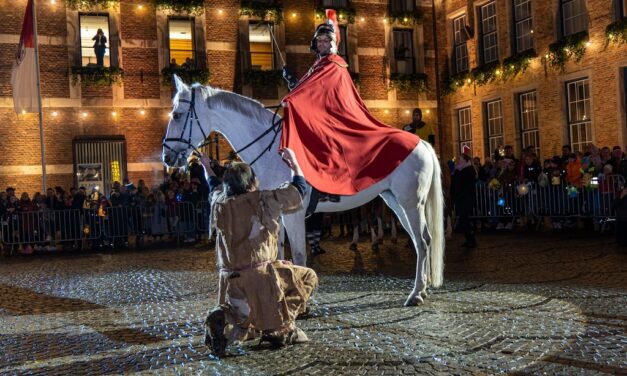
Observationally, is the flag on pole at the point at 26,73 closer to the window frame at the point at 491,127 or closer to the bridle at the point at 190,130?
the bridle at the point at 190,130

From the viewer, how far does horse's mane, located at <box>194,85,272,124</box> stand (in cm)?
707

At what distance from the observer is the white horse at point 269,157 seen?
6.91 metres

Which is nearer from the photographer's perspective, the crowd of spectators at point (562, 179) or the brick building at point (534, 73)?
the crowd of spectators at point (562, 179)

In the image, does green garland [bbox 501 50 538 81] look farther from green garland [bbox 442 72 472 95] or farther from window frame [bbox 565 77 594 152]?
green garland [bbox 442 72 472 95]

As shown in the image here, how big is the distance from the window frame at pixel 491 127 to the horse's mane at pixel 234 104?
18.9 meters

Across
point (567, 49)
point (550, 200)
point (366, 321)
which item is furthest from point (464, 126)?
point (366, 321)

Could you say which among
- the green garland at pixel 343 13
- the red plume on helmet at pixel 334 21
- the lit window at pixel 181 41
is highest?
Result: the green garland at pixel 343 13

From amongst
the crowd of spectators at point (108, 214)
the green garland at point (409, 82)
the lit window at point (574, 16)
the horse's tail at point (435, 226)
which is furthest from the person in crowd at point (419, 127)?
the green garland at point (409, 82)

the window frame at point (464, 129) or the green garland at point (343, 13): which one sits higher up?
the green garland at point (343, 13)

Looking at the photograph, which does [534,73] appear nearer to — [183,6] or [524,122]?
[524,122]

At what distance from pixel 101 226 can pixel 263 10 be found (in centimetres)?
1127

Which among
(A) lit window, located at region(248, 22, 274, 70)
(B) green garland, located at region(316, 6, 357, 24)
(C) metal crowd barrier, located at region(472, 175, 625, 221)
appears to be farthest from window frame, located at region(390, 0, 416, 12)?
(C) metal crowd barrier, located at region(472, 175, 625, 221)

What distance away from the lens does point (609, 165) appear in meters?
14.5

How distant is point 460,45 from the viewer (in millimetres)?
26984
